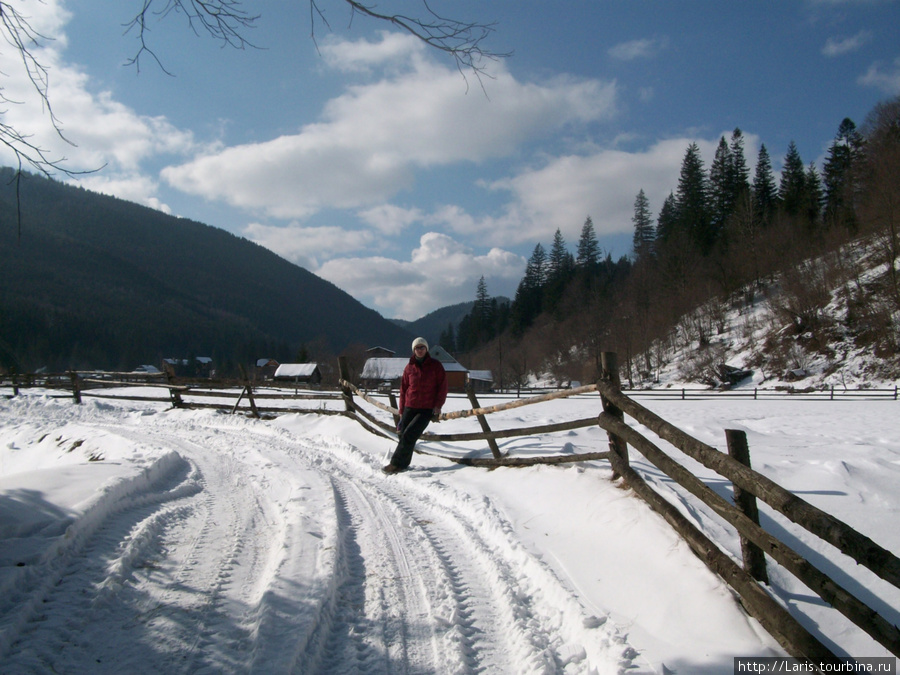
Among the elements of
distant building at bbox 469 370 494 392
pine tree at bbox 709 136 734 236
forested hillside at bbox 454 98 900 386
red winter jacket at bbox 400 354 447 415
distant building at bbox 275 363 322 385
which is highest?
pine tree at bbox 709 136 734 236

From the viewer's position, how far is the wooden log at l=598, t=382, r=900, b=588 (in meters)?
1.75

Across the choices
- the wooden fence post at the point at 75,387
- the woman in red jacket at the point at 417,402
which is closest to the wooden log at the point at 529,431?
the woman in red jacket at the point at 417,402

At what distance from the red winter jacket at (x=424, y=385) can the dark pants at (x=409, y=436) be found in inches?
4.5

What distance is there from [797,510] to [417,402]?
494cm

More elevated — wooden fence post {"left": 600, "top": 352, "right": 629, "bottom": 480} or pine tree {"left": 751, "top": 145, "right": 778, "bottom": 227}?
pine tree {"left": 751, "top": 145, "right": 778, "bottom": 227}

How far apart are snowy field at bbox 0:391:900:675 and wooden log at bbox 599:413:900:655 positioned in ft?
1.36

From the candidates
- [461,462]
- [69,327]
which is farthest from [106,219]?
[461,462]

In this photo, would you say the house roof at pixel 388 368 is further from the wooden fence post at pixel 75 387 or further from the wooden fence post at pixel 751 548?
the wooden fence post at pixel 751 548

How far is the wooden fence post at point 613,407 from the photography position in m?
4.21

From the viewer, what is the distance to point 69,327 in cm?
8806

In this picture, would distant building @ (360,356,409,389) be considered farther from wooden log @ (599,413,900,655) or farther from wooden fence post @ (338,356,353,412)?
wooden log @ (599,413,900,655)

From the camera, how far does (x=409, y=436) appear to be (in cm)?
658

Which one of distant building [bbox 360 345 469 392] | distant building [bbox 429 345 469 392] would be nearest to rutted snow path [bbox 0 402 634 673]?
distant building [bbox 360 345 469 392]

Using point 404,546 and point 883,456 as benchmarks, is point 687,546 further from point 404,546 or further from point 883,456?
point 883,456
